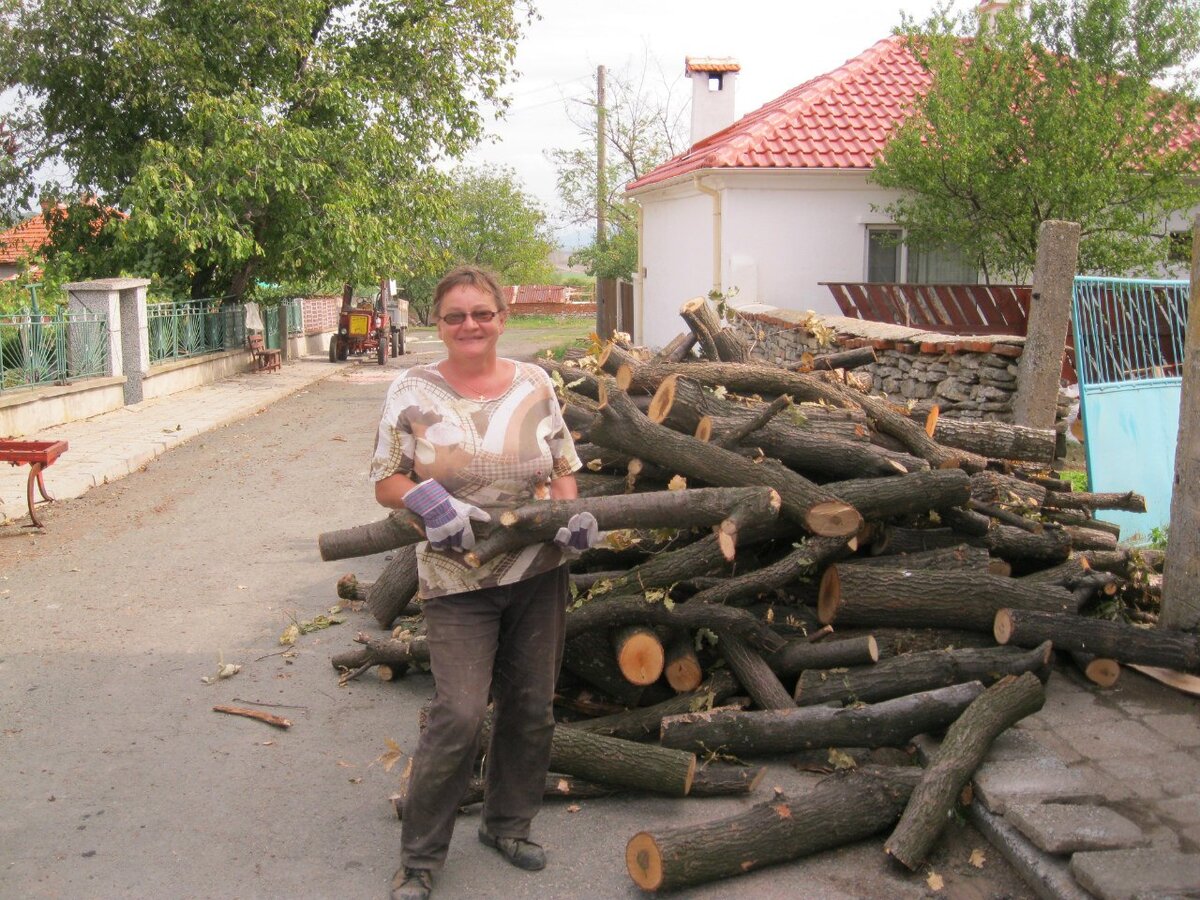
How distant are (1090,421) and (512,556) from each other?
224 inches

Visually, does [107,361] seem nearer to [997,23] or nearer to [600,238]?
[997,23]

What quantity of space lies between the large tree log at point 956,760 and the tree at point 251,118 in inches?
652

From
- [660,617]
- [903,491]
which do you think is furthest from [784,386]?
[660,617]

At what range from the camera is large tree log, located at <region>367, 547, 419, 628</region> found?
6008 mm

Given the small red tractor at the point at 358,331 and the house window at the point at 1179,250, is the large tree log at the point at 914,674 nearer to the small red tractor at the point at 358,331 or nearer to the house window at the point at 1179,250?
the house window at the point at 1179,250

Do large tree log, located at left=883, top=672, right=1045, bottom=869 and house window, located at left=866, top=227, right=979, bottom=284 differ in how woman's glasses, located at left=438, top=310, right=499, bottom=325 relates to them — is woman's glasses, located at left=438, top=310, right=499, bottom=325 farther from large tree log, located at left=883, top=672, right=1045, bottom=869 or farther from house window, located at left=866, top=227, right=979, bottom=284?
house window, located at left=866, top=227, right=979, bottom=284

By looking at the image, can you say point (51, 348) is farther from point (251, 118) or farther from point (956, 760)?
point (956, 760)

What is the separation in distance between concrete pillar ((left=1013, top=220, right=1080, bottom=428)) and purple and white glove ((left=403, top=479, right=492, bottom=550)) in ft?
23.5

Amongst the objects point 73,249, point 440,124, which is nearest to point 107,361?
point 73,249

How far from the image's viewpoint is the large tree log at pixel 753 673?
4543 millimetres

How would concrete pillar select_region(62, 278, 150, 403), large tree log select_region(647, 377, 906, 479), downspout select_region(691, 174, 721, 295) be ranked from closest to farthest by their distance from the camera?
1. large tree log select_region(647, 377, 906, 479)
2. concrete pillar select_region(62, 278, 150, 403)
3. downspout select_region(691, 174, 721, 295)

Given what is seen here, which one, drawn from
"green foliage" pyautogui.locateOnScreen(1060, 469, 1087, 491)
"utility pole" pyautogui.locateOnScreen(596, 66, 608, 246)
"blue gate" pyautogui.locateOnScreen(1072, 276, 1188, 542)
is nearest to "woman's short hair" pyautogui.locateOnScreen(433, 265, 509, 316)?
→ "blue gate" pyautogui.locateOnScreen(1072, 276, 1188, 542)

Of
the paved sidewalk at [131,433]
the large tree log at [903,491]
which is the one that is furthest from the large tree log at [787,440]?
the paved sidewalk at [131,433]

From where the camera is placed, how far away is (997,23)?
1384cm
